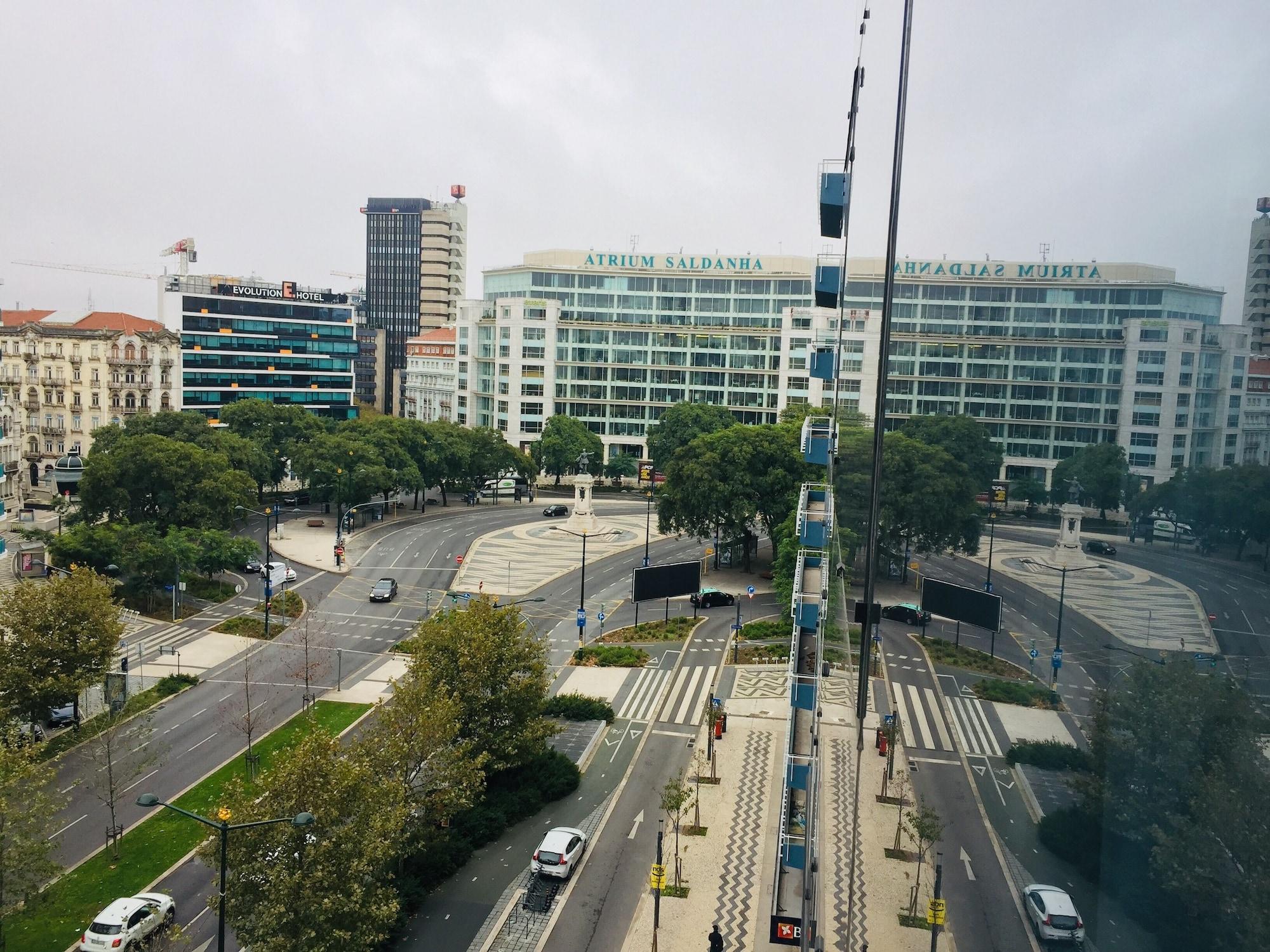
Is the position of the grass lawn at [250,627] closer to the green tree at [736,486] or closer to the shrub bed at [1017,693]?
the green tree at [736,486]

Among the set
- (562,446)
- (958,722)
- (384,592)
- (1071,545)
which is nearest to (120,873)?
(958,722)

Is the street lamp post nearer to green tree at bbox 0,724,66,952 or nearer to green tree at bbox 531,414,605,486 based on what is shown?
green tree at bbox 0,724,66,952

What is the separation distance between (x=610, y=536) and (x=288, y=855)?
4450 cm

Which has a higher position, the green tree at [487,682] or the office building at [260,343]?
the office building at [260,343]

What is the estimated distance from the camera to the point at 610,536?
6069cm

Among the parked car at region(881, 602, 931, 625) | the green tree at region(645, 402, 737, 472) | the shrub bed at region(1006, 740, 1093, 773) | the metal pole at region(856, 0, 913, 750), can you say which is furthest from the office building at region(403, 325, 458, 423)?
the shrub bed at region(1006, 740, 1093, 773)

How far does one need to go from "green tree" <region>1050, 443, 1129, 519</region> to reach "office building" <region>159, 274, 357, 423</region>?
84.0 meters

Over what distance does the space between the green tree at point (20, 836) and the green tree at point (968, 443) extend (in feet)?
58.2

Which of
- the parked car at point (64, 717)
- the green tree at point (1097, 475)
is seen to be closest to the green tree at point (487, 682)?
the parked car at point (64, 717)

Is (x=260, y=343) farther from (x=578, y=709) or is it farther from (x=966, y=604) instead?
(x=966, y=604)

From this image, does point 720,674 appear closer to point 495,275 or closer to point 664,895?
point 664,895

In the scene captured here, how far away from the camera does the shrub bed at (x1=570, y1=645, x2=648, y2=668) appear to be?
119ft

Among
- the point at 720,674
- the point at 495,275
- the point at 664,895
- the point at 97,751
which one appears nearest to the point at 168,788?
the point at 97,751

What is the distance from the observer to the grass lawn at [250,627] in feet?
128
